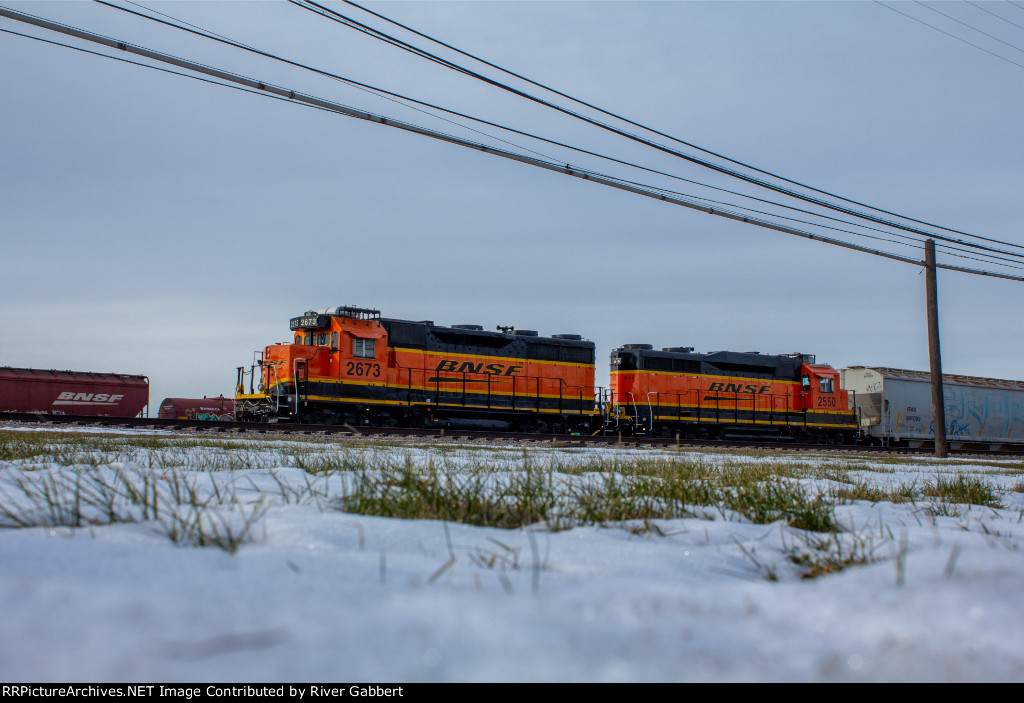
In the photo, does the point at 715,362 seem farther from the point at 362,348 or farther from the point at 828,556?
the point at 828,556

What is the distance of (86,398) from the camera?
23.9m

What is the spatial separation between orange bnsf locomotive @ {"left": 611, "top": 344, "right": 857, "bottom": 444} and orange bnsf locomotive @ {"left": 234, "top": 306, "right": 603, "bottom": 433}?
1657mm

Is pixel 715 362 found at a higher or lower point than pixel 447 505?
higher

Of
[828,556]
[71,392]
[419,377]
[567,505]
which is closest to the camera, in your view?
[828,556]

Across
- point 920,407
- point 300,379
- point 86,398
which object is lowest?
point 920,407

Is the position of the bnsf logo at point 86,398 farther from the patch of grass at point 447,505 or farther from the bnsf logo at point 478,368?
the patch of grass at point 447,505

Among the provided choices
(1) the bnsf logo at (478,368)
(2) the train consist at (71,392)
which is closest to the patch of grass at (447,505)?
(1) the bnsf logo at (478,368)

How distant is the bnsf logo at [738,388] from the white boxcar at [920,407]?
5.57 meters

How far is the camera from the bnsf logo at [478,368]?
2102 cm

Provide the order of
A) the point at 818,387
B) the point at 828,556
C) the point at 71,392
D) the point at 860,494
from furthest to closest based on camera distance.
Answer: the point at 818,387 < the point at 71,392 < the point at 860,494 < the point at 828,556

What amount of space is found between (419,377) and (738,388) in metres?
12.2

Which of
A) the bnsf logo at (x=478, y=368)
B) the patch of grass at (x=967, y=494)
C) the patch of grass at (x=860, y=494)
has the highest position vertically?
the bnsf logo at (x=478, y=368)

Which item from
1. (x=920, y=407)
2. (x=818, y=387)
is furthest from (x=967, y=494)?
(x=920, y=407)

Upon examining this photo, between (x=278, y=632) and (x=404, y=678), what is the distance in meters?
0.27
